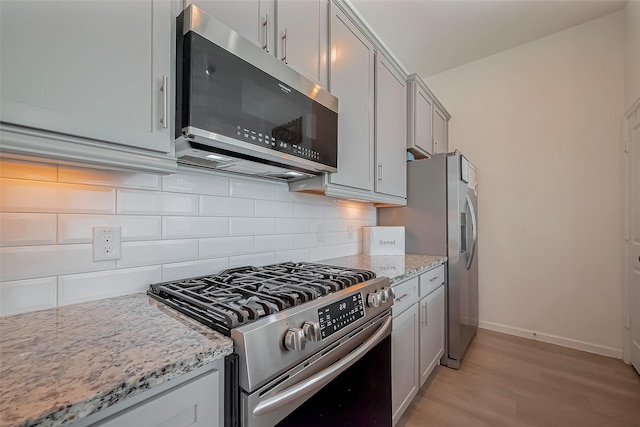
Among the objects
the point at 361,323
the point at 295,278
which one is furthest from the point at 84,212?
the point at 361,323

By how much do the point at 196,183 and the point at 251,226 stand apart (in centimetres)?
35

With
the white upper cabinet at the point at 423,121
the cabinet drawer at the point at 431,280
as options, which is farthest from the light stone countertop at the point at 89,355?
the white upper cabinet at the point at 423,121

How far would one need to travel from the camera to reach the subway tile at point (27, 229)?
797 mm

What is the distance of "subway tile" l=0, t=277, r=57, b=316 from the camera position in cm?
79

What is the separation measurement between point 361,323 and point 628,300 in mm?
2644

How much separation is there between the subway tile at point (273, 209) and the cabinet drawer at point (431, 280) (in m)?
0.95

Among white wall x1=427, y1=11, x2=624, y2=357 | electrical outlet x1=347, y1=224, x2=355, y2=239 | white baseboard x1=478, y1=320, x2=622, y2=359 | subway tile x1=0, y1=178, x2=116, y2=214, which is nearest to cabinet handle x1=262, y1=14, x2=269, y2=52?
subway tile x1=0, y1=178, x2=116, y2=214

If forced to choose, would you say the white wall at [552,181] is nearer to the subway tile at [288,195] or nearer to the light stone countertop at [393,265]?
the light stone countertop at [393,265]

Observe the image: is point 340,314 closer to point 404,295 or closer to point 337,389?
point 337,389

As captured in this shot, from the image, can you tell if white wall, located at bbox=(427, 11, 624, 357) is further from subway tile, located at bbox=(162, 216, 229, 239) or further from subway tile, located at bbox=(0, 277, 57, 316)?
subway tile, located at bbox=(0, 277, 57, 316)

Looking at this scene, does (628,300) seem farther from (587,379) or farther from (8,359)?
(8,359)

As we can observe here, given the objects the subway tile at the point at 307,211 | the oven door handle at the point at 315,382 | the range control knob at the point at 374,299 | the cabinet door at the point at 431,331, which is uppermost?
the subway tile at the point at 307,211

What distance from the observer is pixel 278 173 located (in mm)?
1406

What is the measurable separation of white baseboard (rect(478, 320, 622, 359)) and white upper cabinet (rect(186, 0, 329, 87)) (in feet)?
9.83
